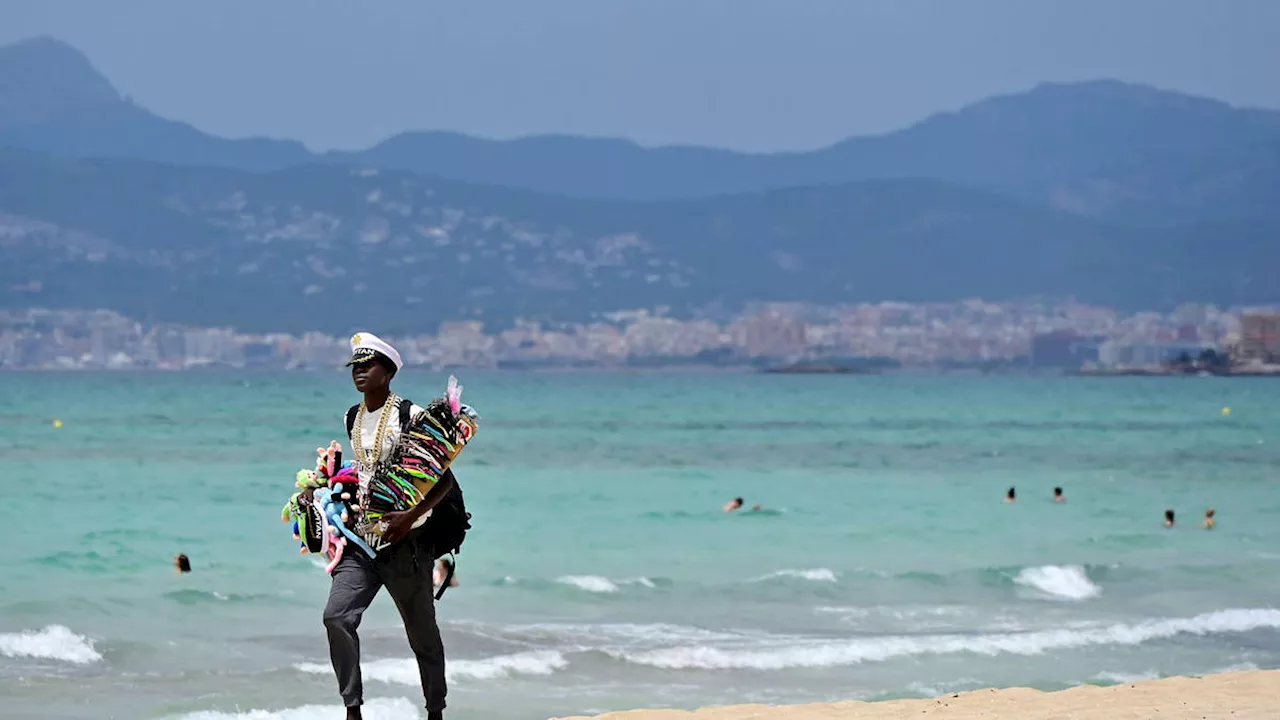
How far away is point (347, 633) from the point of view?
7133 mm

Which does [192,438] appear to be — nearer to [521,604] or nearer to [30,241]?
[521,604]

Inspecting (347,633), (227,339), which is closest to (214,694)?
(347,633)

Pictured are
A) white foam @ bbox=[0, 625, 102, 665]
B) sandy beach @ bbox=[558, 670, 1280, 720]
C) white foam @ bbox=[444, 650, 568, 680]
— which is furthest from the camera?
white foam @ bbox=[0, 625, 102, 665]

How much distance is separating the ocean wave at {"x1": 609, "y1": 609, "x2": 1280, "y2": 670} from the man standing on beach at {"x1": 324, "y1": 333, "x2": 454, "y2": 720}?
5127mm

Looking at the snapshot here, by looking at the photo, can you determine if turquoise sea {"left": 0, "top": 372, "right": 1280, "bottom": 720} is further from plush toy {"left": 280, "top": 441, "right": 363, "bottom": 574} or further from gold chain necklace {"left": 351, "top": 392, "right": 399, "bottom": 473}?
gold chain necklace {"left": 351, "top": 392, "right": 399, "bottom": 473}

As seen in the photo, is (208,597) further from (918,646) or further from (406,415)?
(406,415)

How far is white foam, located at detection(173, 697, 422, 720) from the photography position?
34.4 ft

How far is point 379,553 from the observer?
23.6ft

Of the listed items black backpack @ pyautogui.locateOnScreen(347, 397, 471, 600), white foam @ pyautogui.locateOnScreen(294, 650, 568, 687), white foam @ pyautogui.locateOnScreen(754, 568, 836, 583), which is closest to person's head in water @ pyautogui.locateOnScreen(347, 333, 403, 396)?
black backpack @ pyautogui.locateOnScreen(347, 397, 471, 600)

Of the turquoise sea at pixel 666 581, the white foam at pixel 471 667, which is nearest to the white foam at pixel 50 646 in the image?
the turquoise sea at pixel 666 581

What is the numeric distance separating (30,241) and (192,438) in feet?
504

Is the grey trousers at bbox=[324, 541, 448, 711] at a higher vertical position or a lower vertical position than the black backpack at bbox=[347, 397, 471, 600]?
lower

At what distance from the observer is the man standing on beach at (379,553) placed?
7.12m

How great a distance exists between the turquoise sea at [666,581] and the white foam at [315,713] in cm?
3
